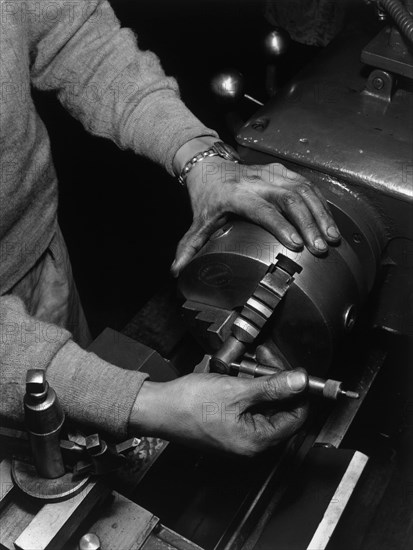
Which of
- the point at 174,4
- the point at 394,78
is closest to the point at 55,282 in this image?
the point at 394,78

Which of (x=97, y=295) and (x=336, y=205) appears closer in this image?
(x=336, y=205)

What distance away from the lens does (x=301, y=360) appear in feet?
3.96

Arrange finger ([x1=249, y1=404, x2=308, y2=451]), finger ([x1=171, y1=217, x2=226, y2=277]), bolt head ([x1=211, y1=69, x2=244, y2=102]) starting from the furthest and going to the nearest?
bolt head ([x1=211, y1=69, x2=244, y2=102]), finger ([x1=171, y1=217, x2=226, y2=277]), finger ([x1=249, y1=404, x2=308, y2=451])

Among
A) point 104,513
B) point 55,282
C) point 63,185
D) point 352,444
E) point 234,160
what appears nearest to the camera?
point 104,513

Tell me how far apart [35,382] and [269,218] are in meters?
0.46

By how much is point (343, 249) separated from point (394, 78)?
0.42m

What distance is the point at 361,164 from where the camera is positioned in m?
1.28

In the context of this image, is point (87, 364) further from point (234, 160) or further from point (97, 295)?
point (97, 295)

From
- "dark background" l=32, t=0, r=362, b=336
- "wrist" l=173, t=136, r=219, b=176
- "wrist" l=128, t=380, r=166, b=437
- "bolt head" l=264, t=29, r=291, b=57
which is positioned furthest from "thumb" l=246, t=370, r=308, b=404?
"dark background" l=32, t=0, r=362, b=336

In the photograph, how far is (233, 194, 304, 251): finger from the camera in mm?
→ 1156

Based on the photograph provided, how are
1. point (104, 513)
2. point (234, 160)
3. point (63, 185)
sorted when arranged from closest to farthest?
point (104, 513)
point (234, 160)
point (63, 185)

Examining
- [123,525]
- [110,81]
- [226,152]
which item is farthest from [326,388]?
[110,81]

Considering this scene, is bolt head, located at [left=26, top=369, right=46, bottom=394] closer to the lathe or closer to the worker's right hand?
the lathe

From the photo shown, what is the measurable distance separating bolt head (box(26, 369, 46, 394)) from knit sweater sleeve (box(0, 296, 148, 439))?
137 millimetres
